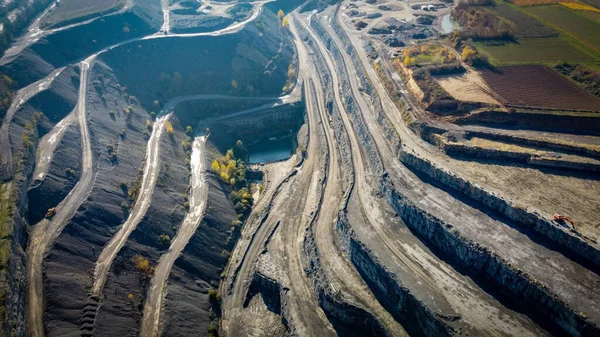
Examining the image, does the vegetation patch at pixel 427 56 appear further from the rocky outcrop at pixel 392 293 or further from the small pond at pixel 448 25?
the rocky outcrop at pixel 392 293

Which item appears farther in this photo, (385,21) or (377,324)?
(385,21)

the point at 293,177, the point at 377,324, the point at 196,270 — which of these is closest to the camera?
the point at 377,324

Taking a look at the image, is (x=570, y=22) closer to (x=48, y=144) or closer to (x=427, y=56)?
(x=427, y=56)

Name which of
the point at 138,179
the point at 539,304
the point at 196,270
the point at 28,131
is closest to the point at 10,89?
the point at 28,131

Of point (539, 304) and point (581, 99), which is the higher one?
point (581, 99)

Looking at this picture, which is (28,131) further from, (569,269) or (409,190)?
(569,269)

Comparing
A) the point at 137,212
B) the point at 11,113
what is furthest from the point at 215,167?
the point at 11,113

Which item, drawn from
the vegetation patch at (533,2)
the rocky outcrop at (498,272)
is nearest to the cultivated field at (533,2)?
the vegetation patch at (533,2)

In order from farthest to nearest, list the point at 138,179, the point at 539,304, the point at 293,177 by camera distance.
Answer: the point at 293,177, the point at 138,179, the point at 539,304
